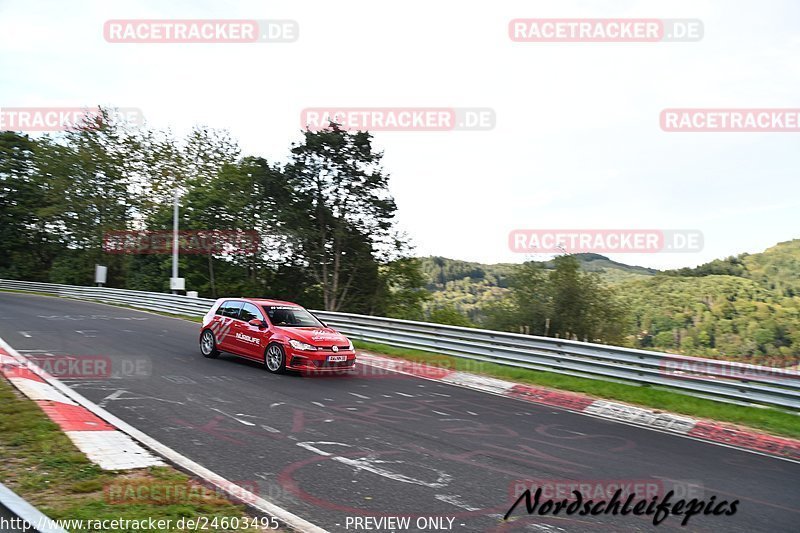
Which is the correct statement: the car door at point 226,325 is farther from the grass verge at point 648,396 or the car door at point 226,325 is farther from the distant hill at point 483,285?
the distant hill at point 483,285

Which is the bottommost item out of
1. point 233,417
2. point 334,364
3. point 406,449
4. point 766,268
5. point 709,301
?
point 406,449

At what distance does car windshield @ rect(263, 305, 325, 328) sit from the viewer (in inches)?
498

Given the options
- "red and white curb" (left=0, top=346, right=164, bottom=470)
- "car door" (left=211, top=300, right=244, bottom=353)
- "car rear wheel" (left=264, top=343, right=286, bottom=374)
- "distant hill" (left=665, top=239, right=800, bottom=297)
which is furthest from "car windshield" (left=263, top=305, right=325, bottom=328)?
"distant hill" (left=665, top=239, right=800, bottom=297)

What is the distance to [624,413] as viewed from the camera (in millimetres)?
10039

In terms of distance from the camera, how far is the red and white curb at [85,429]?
5781 millimetres

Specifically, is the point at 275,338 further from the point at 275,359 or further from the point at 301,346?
the point at 301,346

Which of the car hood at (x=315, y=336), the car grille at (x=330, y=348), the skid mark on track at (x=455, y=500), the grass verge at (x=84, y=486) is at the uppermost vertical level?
the car hood at (x=315, y=336)

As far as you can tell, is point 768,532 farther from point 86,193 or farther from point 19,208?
point 19,208

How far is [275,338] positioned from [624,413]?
268 inches

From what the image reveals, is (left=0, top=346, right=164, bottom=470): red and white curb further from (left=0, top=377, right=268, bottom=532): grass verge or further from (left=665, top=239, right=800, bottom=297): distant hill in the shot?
(left=665, top=239, right=800, bottom=297): distant hill

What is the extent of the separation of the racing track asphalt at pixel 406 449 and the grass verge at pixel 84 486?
0.57 m

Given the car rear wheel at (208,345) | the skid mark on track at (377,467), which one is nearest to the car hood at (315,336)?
the car rear wheel at (208,345)

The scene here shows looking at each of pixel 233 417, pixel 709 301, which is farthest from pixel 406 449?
pixel 709 301

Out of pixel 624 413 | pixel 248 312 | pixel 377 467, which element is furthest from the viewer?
pixel 248 312
